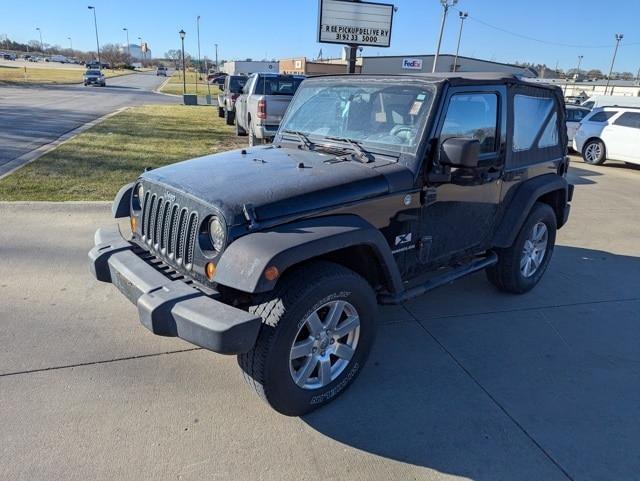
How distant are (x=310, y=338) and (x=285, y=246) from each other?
0.66 metres

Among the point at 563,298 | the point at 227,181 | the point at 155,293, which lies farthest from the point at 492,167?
the point at 155,293

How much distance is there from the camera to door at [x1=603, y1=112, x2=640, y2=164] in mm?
12758

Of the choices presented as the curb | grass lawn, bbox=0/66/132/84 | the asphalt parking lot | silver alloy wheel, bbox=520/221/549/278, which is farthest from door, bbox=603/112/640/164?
grass lawn, bbox=0/66/132/84

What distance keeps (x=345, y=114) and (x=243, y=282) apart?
6.21ft

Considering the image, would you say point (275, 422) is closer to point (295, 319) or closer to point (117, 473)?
point (295, 319)

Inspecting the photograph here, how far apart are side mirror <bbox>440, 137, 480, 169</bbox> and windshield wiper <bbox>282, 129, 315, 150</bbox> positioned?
1.08m

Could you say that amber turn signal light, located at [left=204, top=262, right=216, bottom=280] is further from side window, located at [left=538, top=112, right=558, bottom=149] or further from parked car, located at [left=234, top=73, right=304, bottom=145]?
parked car, located at [left=234, top=73, right=304, bottom=145]

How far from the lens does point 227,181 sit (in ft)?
9.59

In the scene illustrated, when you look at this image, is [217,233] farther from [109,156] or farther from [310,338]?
[109,156]

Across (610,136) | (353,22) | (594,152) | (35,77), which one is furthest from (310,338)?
(35,77)

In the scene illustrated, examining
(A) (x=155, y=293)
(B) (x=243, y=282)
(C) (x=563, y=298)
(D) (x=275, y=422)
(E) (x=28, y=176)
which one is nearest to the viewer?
(B) (x=243, y=282)

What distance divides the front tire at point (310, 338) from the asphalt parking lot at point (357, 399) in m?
0.17

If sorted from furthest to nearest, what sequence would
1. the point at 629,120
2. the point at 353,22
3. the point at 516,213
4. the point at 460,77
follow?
the point at 629,120 → the point at 353,22 → the point at 516,213 → the point at 460,77

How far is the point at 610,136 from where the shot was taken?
522 inches
